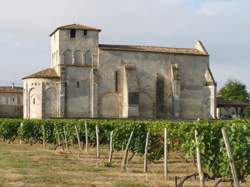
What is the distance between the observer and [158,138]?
23.3m

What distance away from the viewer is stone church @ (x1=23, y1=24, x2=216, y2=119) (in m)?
65.4

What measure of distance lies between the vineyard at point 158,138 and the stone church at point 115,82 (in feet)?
63.4

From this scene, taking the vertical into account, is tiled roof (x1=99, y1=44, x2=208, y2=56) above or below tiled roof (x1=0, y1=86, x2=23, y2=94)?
above

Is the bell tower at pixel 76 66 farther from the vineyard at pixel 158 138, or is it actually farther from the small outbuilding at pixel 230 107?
the small outbuilding at pixel 230 107

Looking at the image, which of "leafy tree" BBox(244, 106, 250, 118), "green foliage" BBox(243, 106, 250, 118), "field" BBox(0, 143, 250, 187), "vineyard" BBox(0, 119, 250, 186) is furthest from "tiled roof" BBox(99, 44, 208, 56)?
"field" BBox(0, 143, 250, 187)

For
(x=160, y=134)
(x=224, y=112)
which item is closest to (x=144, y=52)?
(x=224, y=112)

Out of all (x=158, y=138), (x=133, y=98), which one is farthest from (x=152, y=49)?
(x=158, y=138)

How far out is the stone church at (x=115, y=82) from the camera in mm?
65438

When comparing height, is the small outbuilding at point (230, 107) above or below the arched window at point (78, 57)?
below

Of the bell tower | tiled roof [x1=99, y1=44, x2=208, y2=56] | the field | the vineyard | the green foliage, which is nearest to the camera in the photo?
the vineyard

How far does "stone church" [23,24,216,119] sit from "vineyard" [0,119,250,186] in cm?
1931

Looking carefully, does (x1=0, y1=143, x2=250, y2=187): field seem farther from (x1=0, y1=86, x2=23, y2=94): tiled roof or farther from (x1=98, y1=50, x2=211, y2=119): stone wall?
(x1=0, y1=86, x2=23, y2=94): tiled roof

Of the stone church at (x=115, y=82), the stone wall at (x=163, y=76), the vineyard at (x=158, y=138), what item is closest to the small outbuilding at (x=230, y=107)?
the stone wall at (x=163, y=76)

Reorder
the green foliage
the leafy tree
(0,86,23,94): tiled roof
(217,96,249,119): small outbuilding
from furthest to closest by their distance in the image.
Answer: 1. (0,86,23,94): tiled roof
2. the leafy tree
3. the green foliage
4. (217,96,249,119): small outbuilding
